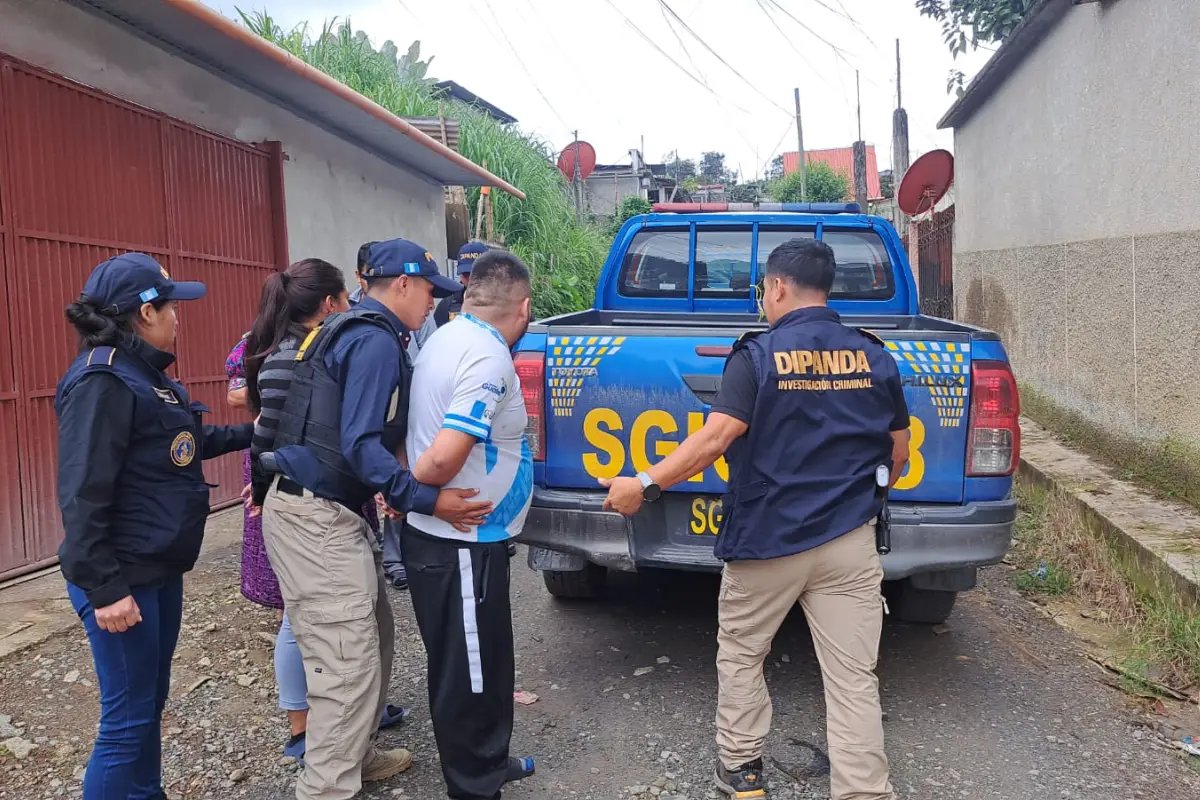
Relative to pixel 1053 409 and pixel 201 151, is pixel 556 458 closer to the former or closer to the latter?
pixel 201 151

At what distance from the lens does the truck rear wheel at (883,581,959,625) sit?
4.20 m

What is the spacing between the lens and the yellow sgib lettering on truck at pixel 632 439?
3541 millimetres

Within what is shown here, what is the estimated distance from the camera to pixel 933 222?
13586 millimetres

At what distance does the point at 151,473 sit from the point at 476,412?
2.87ft

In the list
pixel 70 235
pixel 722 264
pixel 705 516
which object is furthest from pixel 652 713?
pixel 70 235

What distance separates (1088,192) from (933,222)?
661 cm

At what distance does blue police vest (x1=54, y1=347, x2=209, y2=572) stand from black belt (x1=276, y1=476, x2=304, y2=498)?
0.23 meters

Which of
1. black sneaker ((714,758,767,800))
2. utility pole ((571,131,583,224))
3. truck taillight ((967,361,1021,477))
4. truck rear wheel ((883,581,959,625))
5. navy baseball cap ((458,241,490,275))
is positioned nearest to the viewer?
black sneaker ((714,758,767,800))

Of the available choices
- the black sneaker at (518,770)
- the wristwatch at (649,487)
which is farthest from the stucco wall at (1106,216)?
the black sneaker at (518,770)

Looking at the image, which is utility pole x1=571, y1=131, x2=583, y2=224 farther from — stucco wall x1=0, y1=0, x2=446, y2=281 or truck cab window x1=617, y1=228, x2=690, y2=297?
truck cab window x1=617, y1=228, x2=690, y2=297

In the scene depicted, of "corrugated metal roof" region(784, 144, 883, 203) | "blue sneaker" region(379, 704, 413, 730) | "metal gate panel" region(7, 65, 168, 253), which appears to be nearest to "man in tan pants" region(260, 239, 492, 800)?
"blue sneaker" region(379, 704, 413, 730)

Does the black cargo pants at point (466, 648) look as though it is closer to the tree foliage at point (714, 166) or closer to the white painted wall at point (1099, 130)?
the white painted wall at point (1099, 130)

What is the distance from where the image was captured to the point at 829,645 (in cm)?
281

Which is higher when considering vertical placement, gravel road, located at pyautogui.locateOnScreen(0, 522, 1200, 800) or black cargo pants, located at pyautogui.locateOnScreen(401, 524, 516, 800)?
black cargo pants, located at pyautogui.locateOnScreen(401, 524, 516, 800)
